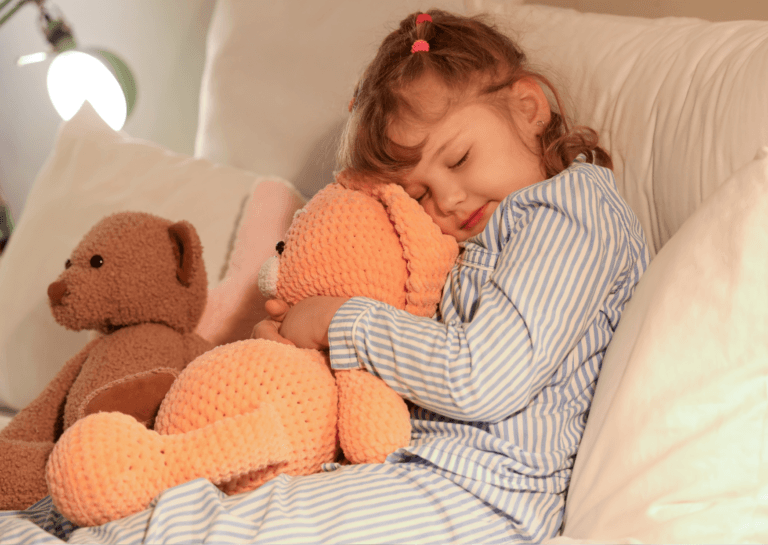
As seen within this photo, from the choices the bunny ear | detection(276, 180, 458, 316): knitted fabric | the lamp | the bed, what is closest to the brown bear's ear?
the bed

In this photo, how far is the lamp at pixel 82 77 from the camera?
4.88 feet

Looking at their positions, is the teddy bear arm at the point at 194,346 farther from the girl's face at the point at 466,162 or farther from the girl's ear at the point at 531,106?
the girl's ear at the point at 531,106

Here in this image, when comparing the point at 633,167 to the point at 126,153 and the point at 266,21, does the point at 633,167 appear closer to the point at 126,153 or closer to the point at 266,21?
the point at 266,21

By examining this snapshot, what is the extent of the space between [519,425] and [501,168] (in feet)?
1.09

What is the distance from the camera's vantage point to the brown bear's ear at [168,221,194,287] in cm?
91

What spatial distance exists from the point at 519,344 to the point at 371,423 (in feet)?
0.58

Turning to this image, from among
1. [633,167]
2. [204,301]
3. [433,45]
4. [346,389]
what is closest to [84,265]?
[204,301]

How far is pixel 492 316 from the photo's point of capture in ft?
2.10

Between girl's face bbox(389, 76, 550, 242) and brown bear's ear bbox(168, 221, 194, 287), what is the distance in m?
0.35

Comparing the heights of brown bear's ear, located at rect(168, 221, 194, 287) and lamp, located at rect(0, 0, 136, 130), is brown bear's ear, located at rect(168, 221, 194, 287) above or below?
below

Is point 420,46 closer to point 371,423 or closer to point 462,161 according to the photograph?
point 462,161

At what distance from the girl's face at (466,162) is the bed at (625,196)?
6.0 inches

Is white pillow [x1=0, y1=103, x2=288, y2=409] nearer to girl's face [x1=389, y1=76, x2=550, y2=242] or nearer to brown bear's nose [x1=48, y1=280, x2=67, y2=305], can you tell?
brown bear's nose [x1=48, y1=280, x2=67, y2=305]

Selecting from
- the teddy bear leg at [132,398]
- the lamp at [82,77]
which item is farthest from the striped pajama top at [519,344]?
the lamp at [82,77]
